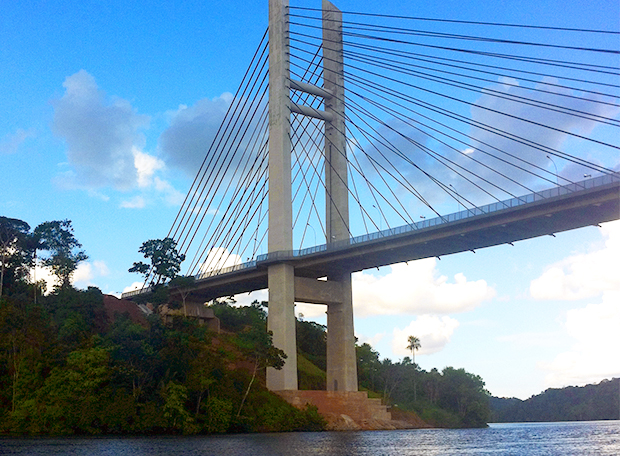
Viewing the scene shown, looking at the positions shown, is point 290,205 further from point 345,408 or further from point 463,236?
point 345,408

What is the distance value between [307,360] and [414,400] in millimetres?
21636

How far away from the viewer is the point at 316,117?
64.2 m

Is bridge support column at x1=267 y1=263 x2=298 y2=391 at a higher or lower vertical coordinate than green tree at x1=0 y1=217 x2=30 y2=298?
lower

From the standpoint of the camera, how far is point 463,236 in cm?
5222

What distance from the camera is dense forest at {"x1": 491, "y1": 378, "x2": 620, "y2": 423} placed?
136 m

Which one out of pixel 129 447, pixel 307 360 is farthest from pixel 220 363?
pixel 307 360

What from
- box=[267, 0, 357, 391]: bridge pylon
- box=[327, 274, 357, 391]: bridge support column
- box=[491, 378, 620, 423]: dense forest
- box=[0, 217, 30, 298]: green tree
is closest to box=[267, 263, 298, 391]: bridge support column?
box=[267, 0, 357, 391]: bridge pylon

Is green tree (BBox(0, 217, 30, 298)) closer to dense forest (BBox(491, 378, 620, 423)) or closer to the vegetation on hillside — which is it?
the vegetation on hillside

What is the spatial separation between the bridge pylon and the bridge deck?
1.63 metres

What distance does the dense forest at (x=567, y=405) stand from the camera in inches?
5369

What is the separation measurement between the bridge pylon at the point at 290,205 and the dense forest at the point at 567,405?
85.7 m

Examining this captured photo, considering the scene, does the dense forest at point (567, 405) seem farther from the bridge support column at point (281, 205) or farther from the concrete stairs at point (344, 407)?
the bridge support column at point (281, 205)

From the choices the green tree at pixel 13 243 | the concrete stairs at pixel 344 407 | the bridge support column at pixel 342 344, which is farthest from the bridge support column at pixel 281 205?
the green tree at pixel 13 243

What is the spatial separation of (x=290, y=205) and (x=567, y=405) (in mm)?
107166
